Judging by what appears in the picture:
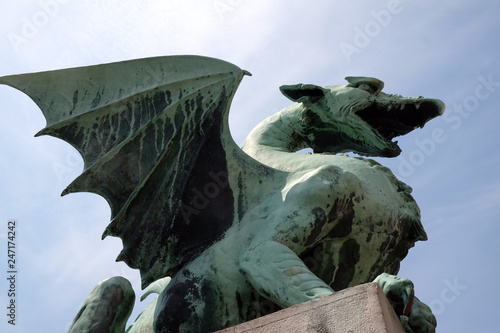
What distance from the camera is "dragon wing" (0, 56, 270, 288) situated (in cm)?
442

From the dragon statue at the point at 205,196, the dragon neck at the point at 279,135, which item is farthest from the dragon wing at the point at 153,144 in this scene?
the dragon neck at the point at 279,135

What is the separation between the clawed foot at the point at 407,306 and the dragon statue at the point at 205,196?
20.6 inches

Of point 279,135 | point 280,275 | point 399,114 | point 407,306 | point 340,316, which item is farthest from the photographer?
point 279,135

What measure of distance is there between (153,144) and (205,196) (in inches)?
19.0

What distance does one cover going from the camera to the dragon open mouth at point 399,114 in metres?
5.05

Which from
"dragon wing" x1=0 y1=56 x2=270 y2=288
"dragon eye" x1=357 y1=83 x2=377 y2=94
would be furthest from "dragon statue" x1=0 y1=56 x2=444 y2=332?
"dragon eye" x1=357 y1=83 x2=377 y2=94

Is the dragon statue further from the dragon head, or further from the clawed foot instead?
the clawed foot

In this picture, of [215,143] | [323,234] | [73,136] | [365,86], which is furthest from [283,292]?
[365,86]

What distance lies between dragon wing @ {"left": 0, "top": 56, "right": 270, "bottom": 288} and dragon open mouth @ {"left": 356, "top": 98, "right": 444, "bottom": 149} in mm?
1056

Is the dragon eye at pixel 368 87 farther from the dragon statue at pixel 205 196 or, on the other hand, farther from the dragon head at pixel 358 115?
the dragon statue at pixel 205 196

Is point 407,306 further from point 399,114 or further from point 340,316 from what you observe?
point 399,114

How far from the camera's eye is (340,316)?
3041 mm

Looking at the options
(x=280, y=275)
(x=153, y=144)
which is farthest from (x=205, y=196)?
(x=280, y=275)

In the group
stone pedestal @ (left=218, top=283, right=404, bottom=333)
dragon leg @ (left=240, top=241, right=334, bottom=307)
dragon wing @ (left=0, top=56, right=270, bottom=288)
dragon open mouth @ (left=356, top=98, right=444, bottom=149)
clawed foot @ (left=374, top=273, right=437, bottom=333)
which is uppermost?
dragon wing @ (left=0, top=56, right=270, bottom=288)
